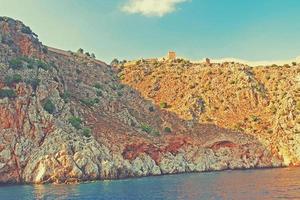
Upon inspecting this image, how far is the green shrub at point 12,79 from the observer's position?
105000 millimetres

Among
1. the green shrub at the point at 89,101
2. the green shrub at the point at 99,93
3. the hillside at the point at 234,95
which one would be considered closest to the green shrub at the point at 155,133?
the hillside at the point at 234,95

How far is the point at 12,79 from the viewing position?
106000mm

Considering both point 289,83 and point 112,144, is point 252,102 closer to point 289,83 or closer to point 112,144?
point 289,83

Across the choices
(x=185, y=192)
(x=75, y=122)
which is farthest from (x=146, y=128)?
(x=185, y=192)

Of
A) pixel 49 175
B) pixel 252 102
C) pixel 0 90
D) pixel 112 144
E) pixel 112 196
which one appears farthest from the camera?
pixel 252 102

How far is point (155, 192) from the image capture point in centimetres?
6662

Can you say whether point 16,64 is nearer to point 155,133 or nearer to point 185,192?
point 155,133

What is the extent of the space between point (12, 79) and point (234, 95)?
230ft

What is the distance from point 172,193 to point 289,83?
91.5 meters

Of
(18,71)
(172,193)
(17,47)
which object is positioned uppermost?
(17,47)

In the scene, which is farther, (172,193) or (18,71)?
A: (18,71)

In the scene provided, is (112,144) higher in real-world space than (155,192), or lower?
higher

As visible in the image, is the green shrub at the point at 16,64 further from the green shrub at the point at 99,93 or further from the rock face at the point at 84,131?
the green shrub at the point at 99,93

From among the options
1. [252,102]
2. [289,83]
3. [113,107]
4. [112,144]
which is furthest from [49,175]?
[289,83]
